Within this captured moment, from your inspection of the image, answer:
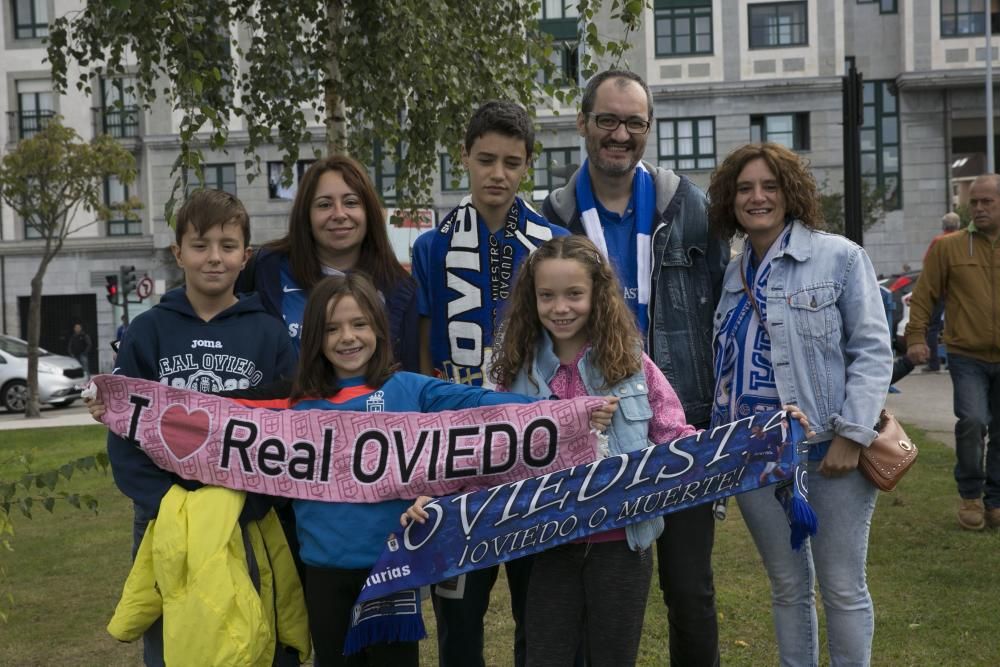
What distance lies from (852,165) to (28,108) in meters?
37.4

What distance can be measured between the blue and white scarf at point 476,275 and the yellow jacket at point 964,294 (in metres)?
4.40

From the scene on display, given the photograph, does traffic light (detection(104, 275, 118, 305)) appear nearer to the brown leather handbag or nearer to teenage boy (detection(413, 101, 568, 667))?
teenage boy (detection(413, 101, 568, 667))

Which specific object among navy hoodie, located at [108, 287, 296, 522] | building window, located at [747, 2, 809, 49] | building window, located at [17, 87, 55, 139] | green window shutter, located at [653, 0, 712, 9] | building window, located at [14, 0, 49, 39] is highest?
building window, located at [14, 0, 49, 39]

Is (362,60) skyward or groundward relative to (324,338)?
skyward

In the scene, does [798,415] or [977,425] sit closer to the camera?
[798,415]

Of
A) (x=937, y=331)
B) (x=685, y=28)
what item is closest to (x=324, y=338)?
(x=937, y=331)

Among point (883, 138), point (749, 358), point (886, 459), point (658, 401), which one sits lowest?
point (886, 459)

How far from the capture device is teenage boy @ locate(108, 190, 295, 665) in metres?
3.87

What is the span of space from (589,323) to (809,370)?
2.55 ft

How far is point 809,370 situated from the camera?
370 centimetres

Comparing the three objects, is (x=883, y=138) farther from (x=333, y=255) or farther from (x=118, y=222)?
(x=333, y=255)

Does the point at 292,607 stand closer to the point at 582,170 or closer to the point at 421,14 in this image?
the point at 582,170

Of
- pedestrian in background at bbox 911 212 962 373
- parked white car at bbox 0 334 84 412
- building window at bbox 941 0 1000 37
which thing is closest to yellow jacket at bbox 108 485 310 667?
pedestrian in background at bbox 911 212 962 373

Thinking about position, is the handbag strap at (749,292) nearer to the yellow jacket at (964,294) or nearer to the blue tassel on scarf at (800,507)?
the blue tassel on scarf at (800,507)
